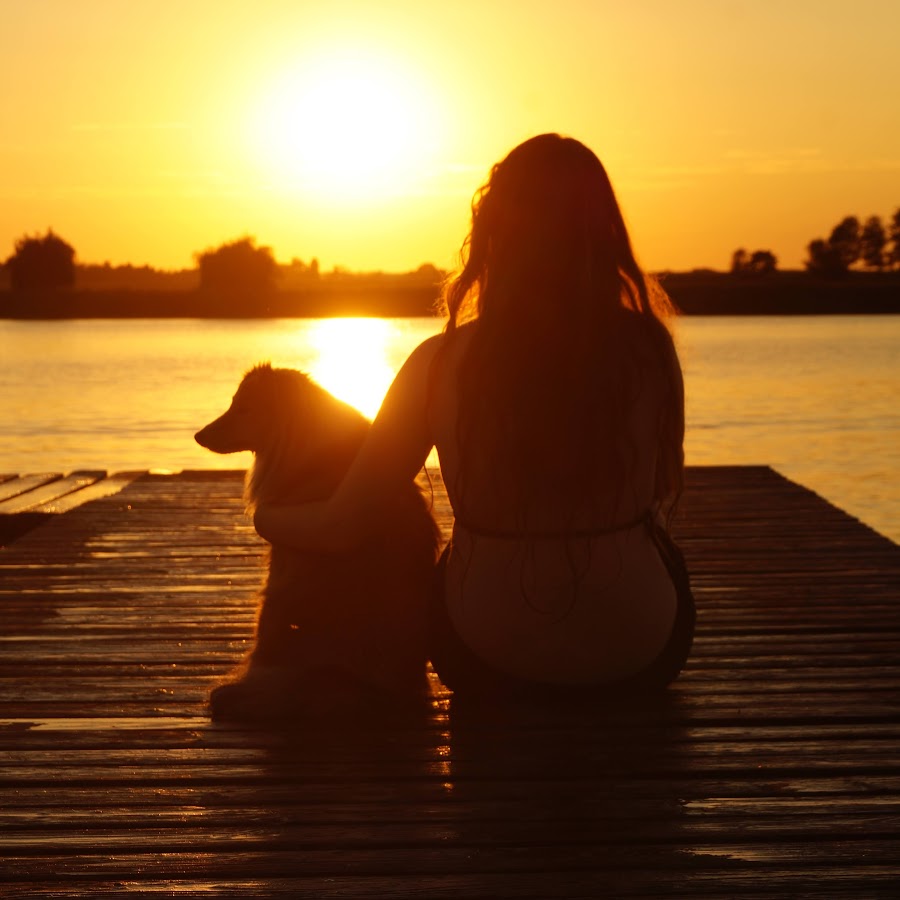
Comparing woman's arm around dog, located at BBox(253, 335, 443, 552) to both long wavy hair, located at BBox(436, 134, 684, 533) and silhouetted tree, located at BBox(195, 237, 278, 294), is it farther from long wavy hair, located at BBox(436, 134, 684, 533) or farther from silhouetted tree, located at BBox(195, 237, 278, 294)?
silhouetted tree, located at BBox(195, 237, 278, 294)

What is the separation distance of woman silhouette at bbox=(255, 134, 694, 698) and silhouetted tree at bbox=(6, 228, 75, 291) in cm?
7969

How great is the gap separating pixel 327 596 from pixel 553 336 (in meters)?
1.14

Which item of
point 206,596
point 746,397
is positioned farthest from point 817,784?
point 746,397

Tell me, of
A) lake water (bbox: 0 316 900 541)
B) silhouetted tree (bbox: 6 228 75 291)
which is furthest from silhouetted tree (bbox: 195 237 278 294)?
lake water (bbox: 0 316 900 541)

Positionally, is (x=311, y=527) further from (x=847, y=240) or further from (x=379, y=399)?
(x=847, y=240)

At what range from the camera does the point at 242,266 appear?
73.9 m

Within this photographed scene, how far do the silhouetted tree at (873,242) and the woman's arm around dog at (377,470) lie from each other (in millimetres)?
92210

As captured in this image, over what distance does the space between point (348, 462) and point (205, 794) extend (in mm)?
1056

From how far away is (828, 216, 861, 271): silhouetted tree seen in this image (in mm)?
86688

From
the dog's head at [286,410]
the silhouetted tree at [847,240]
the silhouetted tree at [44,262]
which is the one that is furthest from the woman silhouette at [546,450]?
the silhouetted tree at [847,240]

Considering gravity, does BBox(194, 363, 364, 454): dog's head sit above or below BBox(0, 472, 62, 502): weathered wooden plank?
above

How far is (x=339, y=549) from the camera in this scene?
3760mm

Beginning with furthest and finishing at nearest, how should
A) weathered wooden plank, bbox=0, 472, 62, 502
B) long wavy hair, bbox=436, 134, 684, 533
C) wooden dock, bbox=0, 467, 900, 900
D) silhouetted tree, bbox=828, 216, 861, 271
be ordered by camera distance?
1. silhouetted tree, bbox=828, 216, 861, 271
2. weathered wooden plank, bbox=0, 472, 62, 502
3. long wavy hair, bbox=436, 134, 684, 533
4. wooden dock, bbox=0, 467, 900, 900

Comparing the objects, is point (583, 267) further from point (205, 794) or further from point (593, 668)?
point (205, 794)
